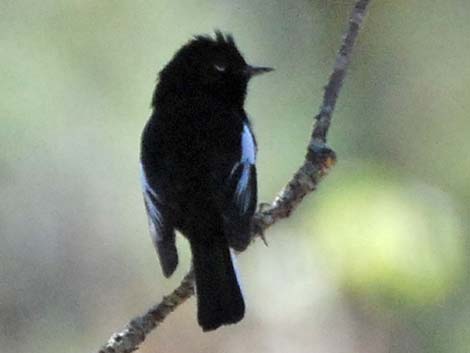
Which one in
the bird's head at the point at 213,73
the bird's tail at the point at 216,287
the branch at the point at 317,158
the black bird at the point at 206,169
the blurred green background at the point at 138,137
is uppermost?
the branch at the point at 317,158

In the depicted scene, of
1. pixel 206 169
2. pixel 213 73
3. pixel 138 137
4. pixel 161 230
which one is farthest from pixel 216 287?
pixel 138 137

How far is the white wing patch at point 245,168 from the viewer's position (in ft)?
9.41

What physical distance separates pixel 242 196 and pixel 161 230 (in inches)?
7.7

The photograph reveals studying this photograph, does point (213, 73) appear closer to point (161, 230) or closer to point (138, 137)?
point (161, 230)

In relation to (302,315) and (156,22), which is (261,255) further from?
(156,22)

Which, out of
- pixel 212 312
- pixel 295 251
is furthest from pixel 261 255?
pixel 212 312

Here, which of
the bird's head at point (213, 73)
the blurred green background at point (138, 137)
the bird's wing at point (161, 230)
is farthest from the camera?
the blurred green background at point (138, 137)

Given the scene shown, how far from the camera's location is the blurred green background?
4430mm

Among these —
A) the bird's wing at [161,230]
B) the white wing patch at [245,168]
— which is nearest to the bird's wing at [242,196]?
the white wing patch at [245,168]

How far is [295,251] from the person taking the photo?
4418 mm

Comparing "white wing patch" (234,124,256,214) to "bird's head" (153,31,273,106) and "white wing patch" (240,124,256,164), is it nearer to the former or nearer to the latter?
"white wing patch" (240,124,256,164)

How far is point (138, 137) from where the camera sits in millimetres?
4488

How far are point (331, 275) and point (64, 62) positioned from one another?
1.16 m

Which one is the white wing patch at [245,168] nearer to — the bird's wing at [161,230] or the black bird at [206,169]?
the black bird at [206,169]
